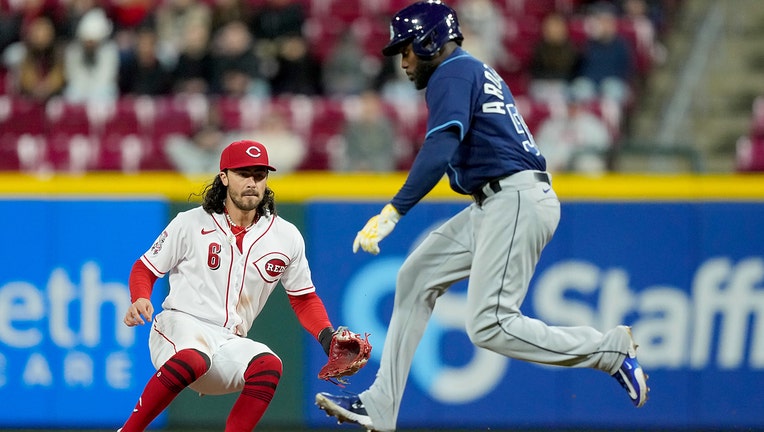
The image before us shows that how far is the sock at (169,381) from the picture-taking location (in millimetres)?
5016

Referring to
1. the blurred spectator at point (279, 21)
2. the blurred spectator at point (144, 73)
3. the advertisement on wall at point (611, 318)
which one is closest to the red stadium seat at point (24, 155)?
the blurred spectator at point (144, 73)

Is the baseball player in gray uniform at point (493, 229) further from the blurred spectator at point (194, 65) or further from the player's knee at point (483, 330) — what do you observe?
the blurred spectator at point (194, 65)

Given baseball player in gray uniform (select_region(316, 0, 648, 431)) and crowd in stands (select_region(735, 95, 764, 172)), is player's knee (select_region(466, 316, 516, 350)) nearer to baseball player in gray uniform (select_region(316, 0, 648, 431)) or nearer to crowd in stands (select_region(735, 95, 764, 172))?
baseball player in gray uniform (select_region(316, 0, 648, 431))

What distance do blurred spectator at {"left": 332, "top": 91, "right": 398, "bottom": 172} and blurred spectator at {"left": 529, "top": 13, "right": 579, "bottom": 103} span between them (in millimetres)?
1751

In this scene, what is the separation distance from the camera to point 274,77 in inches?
433

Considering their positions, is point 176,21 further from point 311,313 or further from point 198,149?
point 311,313

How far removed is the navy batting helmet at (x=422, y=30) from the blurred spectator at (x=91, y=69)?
6.04 m

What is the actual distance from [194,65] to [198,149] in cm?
134

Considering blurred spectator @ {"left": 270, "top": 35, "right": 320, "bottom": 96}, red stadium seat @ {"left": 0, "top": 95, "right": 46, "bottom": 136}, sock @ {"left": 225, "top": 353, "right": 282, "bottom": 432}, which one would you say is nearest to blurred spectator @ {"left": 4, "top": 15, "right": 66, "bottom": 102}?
red stadium seat @ {"left": 0, "top": 95, "right": 46, "bottom": 136}

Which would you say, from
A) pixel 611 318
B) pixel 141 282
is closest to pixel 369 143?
pixel 611 318

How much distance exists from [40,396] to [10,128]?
4.06 metres

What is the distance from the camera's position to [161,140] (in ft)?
33.9

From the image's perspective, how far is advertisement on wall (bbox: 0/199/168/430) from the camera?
24.4 feet

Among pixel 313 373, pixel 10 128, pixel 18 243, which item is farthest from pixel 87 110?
pixel 313 373
